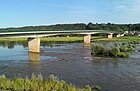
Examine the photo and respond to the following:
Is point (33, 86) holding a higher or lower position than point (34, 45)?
lower

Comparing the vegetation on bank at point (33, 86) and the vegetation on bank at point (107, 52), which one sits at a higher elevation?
the vegetation on bank at point (107, 52)

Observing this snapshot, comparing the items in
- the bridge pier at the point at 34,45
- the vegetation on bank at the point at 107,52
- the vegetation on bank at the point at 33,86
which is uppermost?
the bridge pier at the point at 34,45

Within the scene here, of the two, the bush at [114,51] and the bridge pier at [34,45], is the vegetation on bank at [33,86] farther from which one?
the bridge pier at [34,45]

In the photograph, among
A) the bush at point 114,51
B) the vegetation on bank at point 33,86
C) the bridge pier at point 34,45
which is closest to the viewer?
the vegetation on bank at point 33,86

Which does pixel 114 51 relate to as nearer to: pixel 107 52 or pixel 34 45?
pixel 107 52

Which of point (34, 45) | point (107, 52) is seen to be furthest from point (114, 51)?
point (34, 45)

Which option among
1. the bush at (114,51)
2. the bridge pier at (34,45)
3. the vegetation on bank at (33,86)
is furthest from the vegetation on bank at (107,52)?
the vegetation on bank at (33,86)

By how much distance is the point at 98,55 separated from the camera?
2640 inches

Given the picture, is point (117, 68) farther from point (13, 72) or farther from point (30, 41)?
point (30, 41)

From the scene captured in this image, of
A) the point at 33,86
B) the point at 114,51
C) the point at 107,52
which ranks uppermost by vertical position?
the point at 114,51

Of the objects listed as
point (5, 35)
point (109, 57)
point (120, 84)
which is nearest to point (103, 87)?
point (120, 84)

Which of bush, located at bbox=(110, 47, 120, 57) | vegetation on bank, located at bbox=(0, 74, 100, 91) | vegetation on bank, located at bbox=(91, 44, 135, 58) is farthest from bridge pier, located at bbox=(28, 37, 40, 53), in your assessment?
vegetation on bank, located at bbox=(0, 74, 100, 91)

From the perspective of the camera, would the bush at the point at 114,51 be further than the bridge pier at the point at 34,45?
No

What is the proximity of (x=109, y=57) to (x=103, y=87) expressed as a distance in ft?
101
